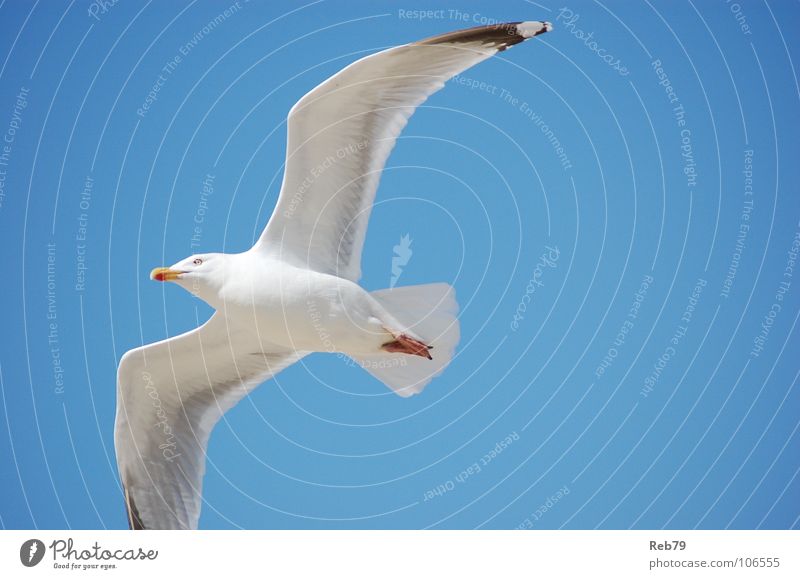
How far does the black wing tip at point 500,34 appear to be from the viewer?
4.66 meters

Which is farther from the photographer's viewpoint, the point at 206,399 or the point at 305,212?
the point at 206,399

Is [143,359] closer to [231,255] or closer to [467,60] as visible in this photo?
[231,255]

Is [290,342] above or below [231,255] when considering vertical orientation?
below

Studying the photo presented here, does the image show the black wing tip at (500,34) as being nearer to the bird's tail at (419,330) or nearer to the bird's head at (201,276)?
the bird's tail at (419,330)

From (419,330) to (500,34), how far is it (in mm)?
1442

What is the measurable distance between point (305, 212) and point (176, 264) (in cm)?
72

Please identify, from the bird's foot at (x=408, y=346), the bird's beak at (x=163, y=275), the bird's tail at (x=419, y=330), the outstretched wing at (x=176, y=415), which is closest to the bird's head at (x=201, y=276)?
the bird's beak at (x=163, y=275)

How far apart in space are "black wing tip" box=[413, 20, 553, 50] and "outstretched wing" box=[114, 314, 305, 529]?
1994 millimetres

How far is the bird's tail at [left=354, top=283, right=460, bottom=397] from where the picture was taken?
16.2ft

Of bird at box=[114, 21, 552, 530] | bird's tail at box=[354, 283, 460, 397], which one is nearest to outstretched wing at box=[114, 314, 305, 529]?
bird at box=[114, 21, 552, 530]

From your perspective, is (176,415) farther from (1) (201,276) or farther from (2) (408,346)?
(2) (408,346)

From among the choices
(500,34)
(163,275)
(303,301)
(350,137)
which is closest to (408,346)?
(303,301)
